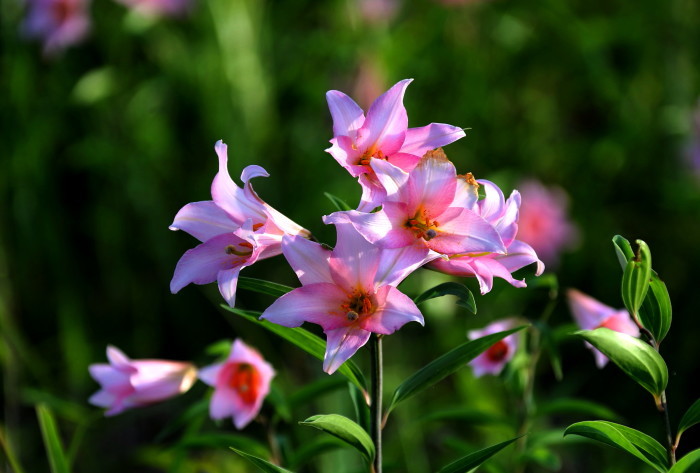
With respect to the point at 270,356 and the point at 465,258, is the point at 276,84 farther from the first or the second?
the point at 465,258

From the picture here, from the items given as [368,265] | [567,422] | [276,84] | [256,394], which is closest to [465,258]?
[368,265]

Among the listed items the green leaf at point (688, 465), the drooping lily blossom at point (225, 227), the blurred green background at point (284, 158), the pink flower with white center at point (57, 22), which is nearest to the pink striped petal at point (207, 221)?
the drooping lily blossom at point (225, 227)

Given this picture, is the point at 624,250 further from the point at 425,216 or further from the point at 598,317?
the point at 598,317

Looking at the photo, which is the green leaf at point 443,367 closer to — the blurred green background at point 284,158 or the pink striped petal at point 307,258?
the pink striped petal at point 307,258

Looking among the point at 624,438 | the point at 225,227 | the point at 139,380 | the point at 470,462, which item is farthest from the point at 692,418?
the point at 139,380

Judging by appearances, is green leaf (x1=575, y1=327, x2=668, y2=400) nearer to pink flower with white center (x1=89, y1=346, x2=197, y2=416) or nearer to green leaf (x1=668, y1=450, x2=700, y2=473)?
green leaf (x1=668, y1=450, x2=700, y2=473)
